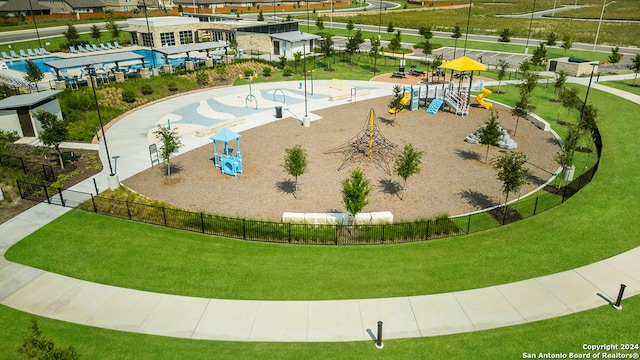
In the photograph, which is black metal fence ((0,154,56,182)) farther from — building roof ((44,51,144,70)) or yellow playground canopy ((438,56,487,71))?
yellow playground canopy ((438,56,487,71))

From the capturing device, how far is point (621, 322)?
14.2 metres

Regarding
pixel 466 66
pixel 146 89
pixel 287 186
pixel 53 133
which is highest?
pixel 466 66

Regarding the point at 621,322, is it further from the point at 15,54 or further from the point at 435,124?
the point at 15,54

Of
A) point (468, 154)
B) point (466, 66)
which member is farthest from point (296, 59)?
point (468, 154)

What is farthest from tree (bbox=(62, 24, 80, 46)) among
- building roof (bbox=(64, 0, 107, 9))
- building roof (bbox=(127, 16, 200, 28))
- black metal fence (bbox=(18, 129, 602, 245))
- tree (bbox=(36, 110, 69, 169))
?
black metal fence (bbox=(18, 129, 602, 245))

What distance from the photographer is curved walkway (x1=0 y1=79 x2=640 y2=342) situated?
46.4ft

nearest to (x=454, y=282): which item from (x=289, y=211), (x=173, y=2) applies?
(x=289, y=211)

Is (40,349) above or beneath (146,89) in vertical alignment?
above

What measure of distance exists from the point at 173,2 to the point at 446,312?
14897cm

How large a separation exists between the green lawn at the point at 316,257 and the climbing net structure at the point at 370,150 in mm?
9879

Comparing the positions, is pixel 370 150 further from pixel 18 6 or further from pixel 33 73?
pixel 18 6

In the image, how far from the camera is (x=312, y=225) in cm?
1998

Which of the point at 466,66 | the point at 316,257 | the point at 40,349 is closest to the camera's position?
the point at 40,349

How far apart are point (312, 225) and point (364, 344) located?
24.6 ft
